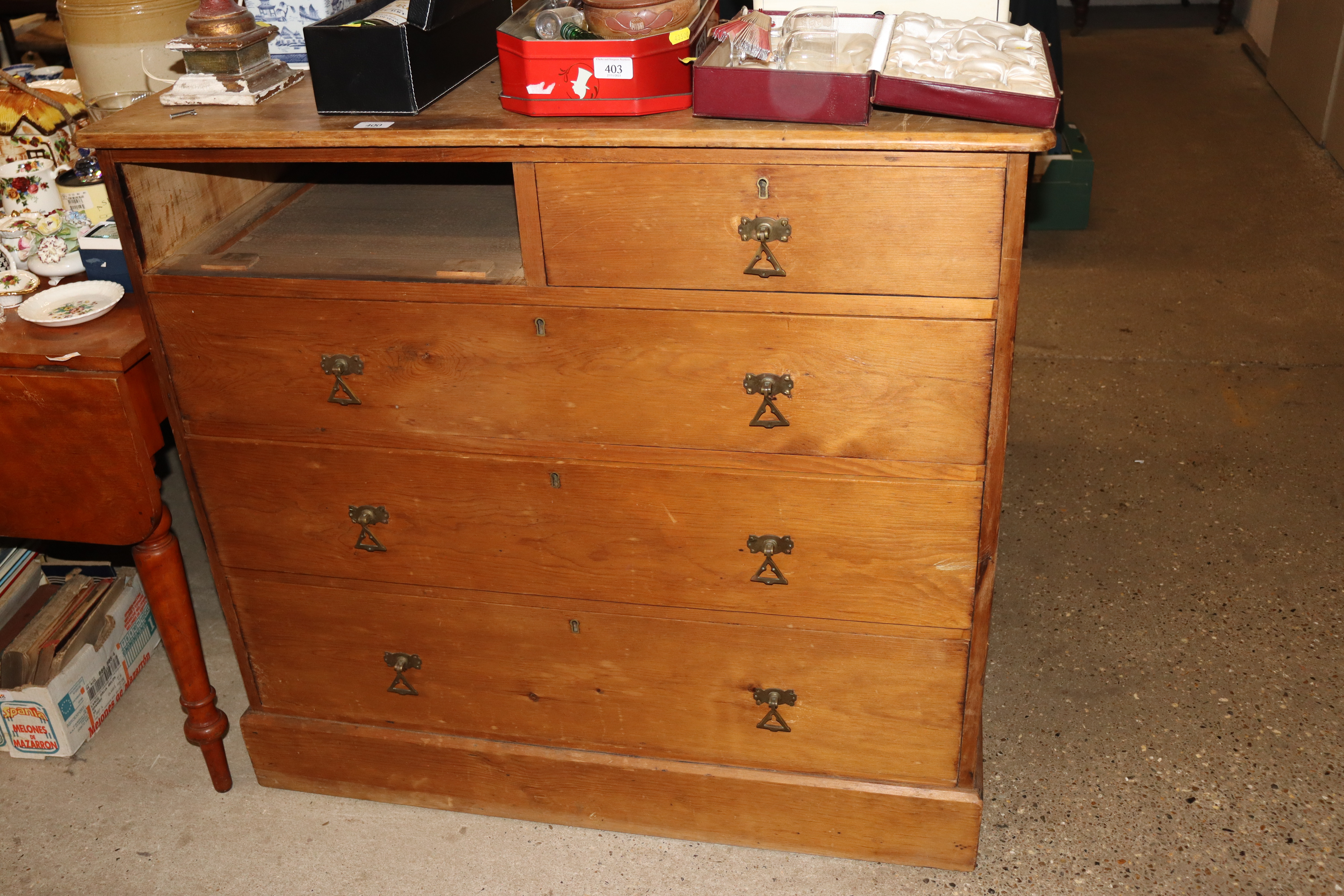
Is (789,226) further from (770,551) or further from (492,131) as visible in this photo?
(770,551)

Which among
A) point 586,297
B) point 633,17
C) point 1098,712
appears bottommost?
point 1098,712

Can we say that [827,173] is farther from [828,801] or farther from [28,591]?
[28,591]

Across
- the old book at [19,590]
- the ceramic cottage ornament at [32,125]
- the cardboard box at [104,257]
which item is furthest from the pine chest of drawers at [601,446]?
the old book at [19,590]

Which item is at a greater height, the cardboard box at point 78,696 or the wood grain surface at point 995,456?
the wood grain surface at point 995,456

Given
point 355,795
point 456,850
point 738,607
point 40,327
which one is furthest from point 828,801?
point 40,327

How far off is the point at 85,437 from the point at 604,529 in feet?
2.71

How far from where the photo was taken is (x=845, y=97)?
1.44m

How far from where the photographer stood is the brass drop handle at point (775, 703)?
75.7 inches

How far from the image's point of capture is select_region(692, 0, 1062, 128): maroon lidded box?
1.41m

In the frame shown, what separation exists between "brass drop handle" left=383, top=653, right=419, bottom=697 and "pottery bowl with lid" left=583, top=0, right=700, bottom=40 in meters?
1.11

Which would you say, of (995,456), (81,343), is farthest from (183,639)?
(995,456)

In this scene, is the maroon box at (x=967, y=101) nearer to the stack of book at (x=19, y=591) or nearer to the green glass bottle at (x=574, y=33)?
the green glass bottle at (x=574, y=33)

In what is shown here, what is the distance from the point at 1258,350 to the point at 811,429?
2.45 m

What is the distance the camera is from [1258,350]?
139 inches
